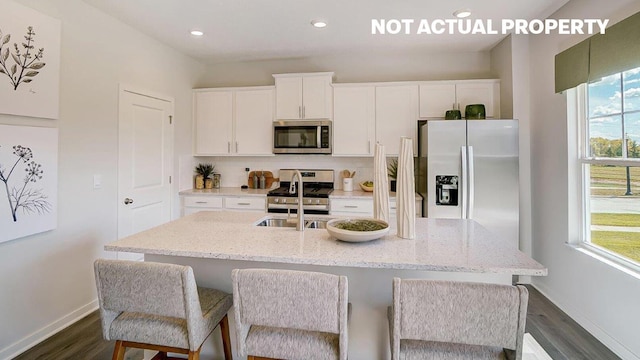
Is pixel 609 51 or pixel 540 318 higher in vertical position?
pixel 609 51

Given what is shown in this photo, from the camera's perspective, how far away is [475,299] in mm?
1157

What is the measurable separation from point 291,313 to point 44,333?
232cm

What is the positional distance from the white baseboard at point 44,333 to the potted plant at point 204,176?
1.95 metres

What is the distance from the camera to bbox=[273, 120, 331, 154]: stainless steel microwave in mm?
4047

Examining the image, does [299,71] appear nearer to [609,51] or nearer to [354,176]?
[354,176]

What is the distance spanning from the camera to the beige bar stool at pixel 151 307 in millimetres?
1353

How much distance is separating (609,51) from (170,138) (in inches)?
164

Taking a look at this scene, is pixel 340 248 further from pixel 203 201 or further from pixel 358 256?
pixel 203 201

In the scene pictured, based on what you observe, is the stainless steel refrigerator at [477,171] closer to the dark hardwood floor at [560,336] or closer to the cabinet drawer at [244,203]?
the dark hardwood floor at [560,336]

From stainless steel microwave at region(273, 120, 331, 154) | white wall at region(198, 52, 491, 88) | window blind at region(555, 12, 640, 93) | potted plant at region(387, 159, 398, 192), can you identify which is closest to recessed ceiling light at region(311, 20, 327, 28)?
white wall at region(198, 52, 491, 88)

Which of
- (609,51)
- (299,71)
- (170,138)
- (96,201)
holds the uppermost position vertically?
(299,71)

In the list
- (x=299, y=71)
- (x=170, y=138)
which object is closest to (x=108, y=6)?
(x=170, y=138)

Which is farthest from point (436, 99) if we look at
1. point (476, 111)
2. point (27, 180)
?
Answer: point (27, 180)

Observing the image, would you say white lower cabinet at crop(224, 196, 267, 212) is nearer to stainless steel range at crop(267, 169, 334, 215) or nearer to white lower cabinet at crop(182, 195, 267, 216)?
white lower cabinet at crop(182, 195, 267, 216)
